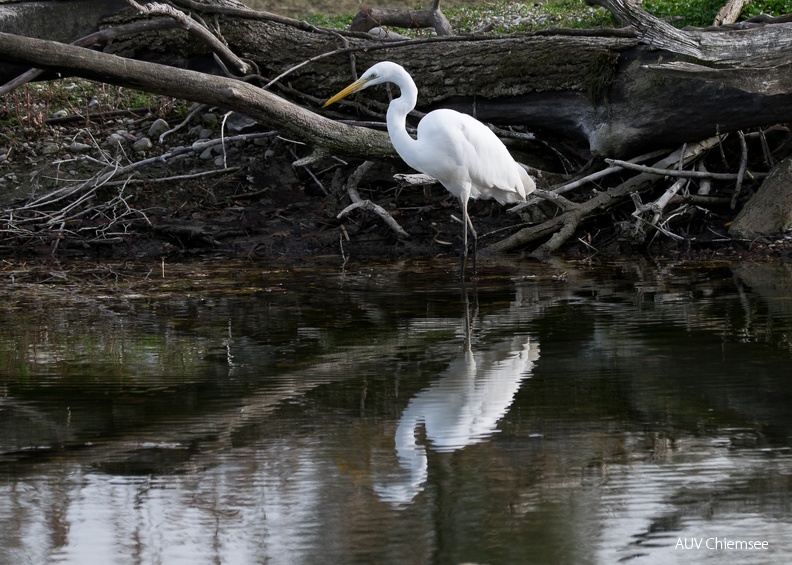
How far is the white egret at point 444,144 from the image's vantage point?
7.37m

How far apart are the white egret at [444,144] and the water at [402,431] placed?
64.4 inches

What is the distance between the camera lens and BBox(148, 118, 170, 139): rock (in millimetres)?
10461

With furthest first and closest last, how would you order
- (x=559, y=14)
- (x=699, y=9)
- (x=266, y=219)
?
(x=559, y=14) < (x=699, y=9) < (x=266, y=219)

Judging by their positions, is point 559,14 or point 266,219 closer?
point 266,219

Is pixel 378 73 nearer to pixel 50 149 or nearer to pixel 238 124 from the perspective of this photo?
pixel 238 124

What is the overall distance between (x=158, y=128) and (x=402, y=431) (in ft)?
25.5

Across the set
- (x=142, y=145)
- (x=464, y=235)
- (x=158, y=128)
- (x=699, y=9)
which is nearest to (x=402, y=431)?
(x=464, y=235)

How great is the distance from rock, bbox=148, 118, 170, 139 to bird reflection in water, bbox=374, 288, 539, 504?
6511 mm

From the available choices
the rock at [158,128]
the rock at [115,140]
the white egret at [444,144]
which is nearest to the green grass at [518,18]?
the rock at [158,128]

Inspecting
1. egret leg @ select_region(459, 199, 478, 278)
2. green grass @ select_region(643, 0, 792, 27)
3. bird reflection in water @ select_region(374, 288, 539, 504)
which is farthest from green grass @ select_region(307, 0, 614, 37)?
bird reflection in water @ select_region(374, 288, 539, 504)

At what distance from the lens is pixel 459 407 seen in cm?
376

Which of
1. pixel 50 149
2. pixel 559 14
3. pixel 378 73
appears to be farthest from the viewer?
pixel 559 14

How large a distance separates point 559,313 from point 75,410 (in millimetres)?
2881

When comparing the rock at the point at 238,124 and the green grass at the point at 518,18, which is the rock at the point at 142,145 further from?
the green grass at the point at 518,18
